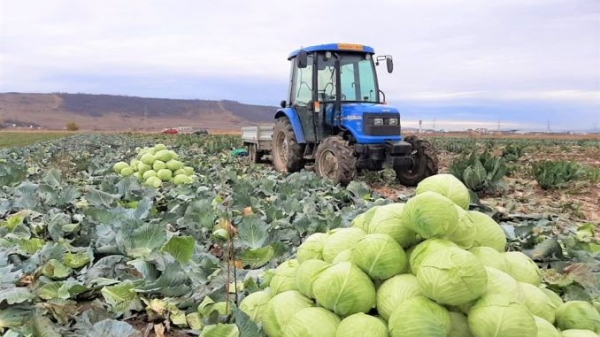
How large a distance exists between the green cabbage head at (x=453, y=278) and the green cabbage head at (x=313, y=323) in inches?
13.7

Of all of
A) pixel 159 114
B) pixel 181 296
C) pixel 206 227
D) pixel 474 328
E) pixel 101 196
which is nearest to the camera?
pixel 474 328

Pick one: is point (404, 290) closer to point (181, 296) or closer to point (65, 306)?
point (181, 296)

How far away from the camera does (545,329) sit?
5.76 ft

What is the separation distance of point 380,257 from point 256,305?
66cm

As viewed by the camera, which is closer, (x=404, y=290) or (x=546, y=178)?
(x=404, y=290)

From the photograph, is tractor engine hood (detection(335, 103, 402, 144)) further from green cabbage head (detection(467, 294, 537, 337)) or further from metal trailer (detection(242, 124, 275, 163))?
green cabbage head (detection(467, 294, 537, 337))

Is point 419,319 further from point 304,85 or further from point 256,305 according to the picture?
point 304,85

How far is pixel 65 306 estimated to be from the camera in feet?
8.41

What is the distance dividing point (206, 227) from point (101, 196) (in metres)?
1.41

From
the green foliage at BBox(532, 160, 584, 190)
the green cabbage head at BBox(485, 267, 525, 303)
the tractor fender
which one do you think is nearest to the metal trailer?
the tractor fender

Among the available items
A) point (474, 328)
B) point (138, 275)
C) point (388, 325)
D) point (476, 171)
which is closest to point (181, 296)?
point (138, 275)

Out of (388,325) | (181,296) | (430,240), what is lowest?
(181,296)

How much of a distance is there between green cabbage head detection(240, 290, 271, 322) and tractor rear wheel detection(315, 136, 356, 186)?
6.39 m

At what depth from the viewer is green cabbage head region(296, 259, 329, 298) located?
204 centimetres
